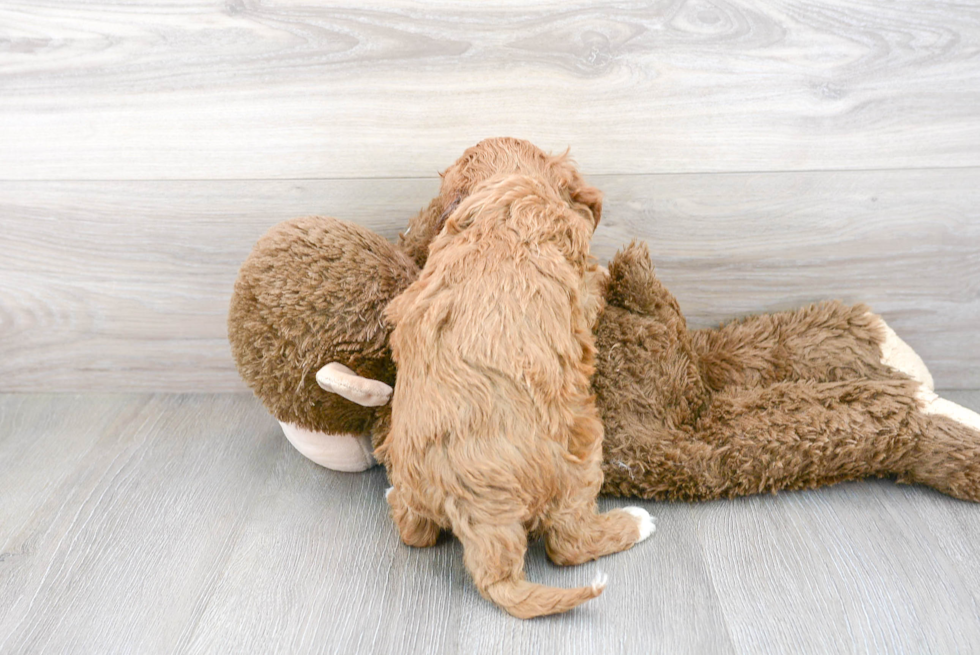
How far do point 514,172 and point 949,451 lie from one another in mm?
787

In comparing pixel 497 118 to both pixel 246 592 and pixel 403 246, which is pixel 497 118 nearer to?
pixel 403 246

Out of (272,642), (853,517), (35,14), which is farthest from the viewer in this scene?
(35,14)

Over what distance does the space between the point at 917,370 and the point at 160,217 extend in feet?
4.59

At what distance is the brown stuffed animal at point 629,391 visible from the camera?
100 cm

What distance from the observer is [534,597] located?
84 cm

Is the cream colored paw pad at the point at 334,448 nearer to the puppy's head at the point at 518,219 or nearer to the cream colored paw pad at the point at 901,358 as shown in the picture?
the puppy's head at the point at 518,219

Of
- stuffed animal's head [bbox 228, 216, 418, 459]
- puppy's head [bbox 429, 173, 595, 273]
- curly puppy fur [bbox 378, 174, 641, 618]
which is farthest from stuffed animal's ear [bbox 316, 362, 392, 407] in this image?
puppy's head [bbox 429, 173, 595, 273]

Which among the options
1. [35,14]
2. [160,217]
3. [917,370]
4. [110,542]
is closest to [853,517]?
[917,370]

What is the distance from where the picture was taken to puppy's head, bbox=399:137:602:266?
3.14 ft

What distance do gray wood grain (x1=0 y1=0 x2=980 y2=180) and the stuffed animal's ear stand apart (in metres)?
0.39

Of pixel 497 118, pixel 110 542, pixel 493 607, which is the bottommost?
pixel 110 542

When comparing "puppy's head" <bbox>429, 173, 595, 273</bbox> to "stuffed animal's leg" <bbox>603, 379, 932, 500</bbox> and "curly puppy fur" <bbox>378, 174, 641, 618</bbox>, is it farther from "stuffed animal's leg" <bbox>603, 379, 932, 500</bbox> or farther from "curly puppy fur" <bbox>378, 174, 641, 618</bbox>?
"stuffed animal's leg" <bbox>603, 379, 932, 500</bbox>

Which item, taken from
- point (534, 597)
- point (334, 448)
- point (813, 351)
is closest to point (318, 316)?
point (334, 448)

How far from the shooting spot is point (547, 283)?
0.86 m
